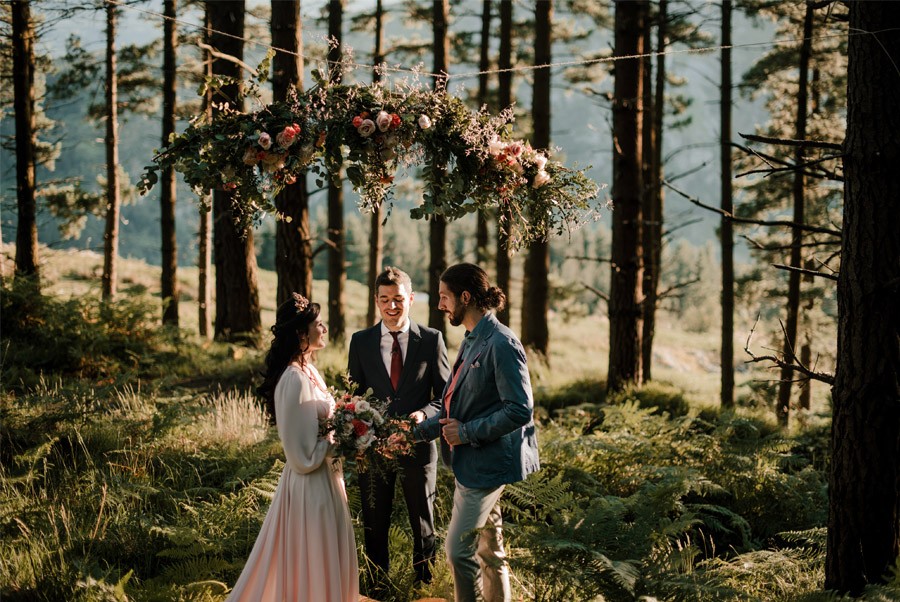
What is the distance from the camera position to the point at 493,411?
481 cm

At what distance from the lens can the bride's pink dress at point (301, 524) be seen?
15.3ft

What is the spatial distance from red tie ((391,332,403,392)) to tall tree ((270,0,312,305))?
4.09 m

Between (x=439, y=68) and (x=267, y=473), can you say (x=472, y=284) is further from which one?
(x=439, y=68)

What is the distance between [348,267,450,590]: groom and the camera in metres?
5.85

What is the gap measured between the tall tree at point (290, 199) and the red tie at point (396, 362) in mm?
4087

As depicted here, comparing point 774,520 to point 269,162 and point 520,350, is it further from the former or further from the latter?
point 269,162

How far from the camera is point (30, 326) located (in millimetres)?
12500

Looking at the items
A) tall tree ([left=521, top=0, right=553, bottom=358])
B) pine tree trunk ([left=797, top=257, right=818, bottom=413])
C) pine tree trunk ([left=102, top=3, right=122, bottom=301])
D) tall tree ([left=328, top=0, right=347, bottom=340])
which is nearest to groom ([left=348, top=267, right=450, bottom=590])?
tall tree ([left=521, top=0, right=553, bottom=358])

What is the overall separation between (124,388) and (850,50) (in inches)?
366

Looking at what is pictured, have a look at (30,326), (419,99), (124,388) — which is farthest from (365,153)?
(30,326)

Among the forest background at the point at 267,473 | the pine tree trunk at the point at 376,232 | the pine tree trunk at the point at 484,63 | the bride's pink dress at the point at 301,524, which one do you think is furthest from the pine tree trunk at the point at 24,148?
the bride's pink dress at the point at 301,524

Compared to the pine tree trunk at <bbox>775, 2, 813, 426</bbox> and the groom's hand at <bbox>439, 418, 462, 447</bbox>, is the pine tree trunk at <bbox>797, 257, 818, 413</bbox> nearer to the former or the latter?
the pine tree trunk at <bbox>775, 2, 813, 426</bbox>

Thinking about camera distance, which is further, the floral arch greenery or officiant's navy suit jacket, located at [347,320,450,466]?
officiant's navy suit jacket, located at [347,320,450,466]

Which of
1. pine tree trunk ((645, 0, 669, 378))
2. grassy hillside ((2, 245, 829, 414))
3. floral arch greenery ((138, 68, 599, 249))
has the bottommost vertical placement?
grassy hillside ((2, 245, 829, 414))
